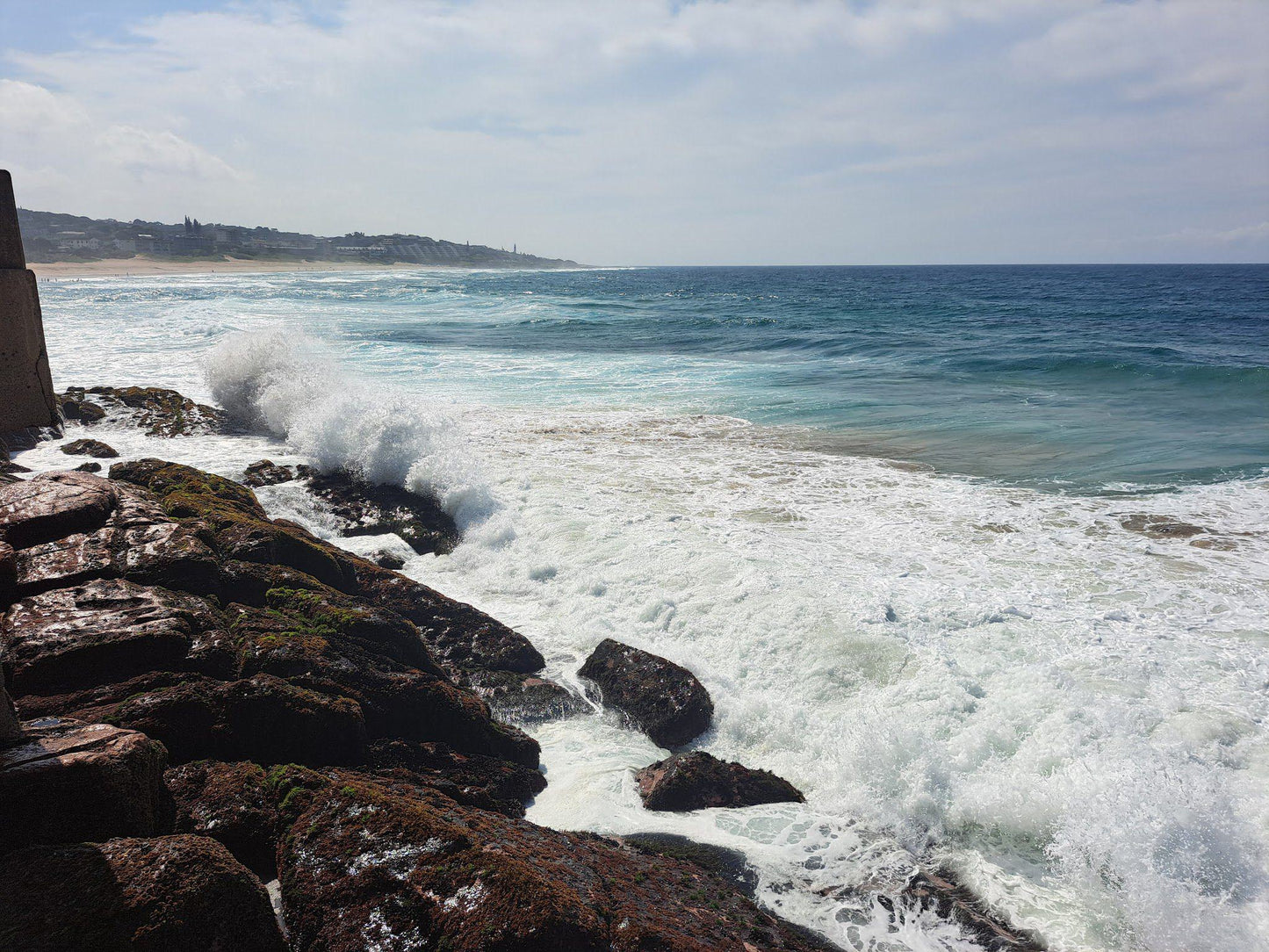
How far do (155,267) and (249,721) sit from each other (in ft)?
282

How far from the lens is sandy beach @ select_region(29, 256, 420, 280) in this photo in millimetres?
59312

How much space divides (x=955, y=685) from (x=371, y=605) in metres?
4.42

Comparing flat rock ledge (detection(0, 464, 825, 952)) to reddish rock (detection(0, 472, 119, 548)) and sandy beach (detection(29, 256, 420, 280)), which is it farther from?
sandy beach (detection(29, 256, 420, 280))

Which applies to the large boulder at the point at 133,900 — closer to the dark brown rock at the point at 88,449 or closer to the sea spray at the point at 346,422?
the sea spray at the point at 346,422

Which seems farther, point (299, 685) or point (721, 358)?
point (721, 358)

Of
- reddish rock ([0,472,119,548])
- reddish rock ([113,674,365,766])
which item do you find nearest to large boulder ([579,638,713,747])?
reddish rock ([113,674,365,766])

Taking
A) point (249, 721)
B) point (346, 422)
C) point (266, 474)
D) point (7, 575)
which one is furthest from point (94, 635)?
point (346, 422)

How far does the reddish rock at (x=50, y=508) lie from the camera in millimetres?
4316

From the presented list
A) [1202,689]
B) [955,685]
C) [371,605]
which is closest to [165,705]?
[371,605]

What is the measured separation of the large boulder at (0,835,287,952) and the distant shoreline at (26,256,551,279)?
2552 inches

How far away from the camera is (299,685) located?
385cm

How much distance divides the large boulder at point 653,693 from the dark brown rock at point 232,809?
267cm

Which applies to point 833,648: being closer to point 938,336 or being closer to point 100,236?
point 938,336

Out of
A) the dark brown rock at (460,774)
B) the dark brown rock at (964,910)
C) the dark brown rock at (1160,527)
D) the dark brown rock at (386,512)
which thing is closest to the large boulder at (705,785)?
the dark brown rock at (460,774)
